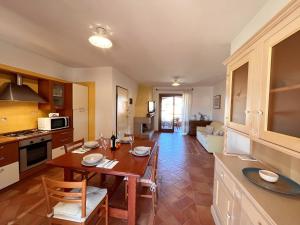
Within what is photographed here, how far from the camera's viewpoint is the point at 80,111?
388 centimetres

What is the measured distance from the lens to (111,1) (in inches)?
58.9

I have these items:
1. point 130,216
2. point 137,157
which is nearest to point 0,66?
point 137,157

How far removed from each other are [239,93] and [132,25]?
5.38ft

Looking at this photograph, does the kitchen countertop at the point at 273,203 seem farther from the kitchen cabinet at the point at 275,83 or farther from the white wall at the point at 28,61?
the white wall at the point at 28,61

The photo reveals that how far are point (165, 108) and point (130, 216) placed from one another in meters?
6.78

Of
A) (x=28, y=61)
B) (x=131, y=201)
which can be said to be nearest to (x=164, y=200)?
(x=131, y=201)

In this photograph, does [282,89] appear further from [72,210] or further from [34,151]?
[34,151]

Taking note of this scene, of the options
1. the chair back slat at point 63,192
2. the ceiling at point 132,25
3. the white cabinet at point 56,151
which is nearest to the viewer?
the chair back slat at point 63,192

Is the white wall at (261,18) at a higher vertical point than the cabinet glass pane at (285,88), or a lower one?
higher

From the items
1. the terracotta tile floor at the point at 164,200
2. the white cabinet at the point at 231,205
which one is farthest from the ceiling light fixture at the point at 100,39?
the terracotta tile floor at the point at 164,200

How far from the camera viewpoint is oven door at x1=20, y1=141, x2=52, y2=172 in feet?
8.25

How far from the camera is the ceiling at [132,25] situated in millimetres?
1558

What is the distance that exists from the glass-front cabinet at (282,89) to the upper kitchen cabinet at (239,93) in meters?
0.21

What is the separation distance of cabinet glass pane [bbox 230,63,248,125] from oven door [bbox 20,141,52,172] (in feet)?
11.3
